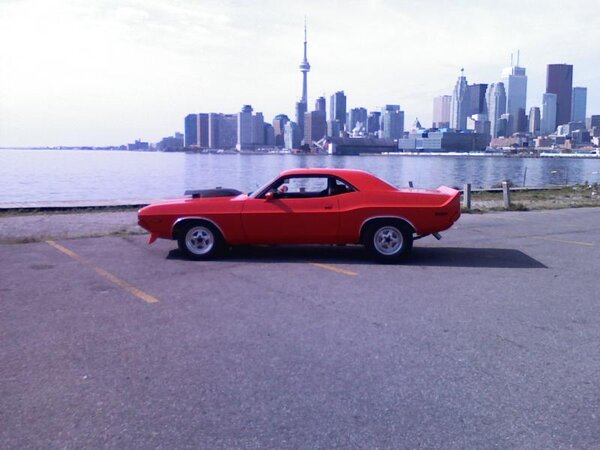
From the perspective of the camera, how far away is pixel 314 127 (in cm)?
9412

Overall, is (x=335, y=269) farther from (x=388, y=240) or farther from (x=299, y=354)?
(x=299, y=354)

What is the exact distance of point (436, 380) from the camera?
4.74 m

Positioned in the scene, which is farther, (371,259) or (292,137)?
(292,137)

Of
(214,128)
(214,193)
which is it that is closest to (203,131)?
(214,128)

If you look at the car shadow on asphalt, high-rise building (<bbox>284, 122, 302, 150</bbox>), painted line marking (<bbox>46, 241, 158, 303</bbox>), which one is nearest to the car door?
the car shadow on asphalt

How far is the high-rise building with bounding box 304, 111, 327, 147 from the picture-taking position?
305ft

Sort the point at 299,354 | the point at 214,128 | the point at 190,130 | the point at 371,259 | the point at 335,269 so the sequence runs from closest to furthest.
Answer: the point at 299,354 < the point at 335,269 < the point at 371,259 < the point at 214,128 < the point at 190,130

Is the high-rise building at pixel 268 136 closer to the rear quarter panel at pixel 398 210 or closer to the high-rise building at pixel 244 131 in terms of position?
the high-rise building at pixel 244 131

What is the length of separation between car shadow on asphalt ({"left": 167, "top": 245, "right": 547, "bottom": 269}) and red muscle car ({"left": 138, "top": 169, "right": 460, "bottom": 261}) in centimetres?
35

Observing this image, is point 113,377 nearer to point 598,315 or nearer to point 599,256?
point 598,315

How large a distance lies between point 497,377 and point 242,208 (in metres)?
5.66

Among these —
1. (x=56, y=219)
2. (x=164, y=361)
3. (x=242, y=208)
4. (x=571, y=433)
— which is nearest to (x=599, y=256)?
(x=242, y=208)

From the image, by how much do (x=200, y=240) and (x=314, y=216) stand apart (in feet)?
6.05

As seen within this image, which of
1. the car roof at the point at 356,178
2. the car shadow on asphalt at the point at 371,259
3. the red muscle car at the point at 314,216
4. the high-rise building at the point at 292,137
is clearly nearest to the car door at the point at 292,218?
the red muscle car at the point at 314,216
